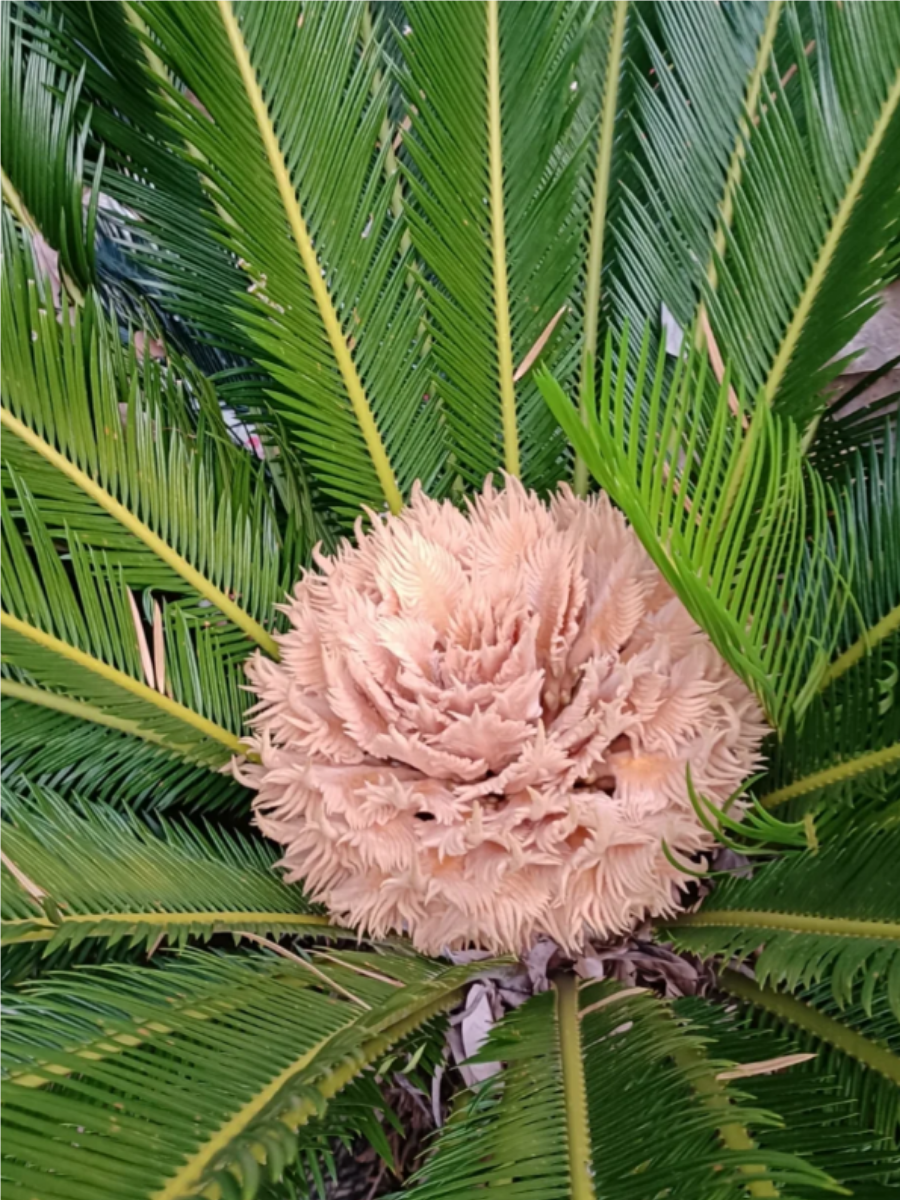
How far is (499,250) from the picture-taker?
0.71 m

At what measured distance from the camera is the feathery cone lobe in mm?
549

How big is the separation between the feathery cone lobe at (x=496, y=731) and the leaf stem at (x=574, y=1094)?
4 cm

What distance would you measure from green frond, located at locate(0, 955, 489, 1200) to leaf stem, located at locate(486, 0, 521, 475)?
43cm

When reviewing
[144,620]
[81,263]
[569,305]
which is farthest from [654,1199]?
[81,263]

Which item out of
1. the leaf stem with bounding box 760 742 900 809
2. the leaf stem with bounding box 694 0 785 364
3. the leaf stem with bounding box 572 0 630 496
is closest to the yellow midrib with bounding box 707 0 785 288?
the leaf stem with bounding box 694 0 785 364

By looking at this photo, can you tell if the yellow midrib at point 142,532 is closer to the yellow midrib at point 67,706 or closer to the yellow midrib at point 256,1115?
the yellow midrib at point 67,706

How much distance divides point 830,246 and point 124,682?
61cm

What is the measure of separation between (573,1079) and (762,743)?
27cm

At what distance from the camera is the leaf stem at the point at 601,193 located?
0.75 metres

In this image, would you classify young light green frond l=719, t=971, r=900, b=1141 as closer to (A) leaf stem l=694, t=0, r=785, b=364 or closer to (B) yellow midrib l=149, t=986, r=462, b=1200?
(B) yellow midrib l=149, t=986, r=462, b=1200

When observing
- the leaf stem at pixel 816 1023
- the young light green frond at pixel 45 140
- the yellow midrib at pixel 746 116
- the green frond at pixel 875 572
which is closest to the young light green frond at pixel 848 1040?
the leaf stem at pixel 816 1023

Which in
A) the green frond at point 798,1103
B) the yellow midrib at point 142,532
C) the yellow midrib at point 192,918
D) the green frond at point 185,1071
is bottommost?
the green frond at point 798,1103

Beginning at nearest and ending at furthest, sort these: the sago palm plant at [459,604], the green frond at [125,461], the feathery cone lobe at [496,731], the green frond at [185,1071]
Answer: the green frond at [185,1071]
the sago palm plant at [459,604]
the feathery cone lobe at [496,731]
the green frond at [125,461]

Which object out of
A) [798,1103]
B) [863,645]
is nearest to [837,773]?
[863,645]
